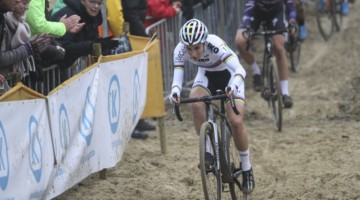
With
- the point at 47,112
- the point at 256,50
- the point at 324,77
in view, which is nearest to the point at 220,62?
the point at 47,112

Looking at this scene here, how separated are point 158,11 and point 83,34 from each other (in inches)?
132

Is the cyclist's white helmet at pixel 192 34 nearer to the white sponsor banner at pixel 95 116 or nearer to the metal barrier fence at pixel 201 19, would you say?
the white sponsor banner at pixel 95 116

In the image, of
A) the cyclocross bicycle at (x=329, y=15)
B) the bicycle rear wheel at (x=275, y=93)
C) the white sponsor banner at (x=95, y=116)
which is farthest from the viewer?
the cyclocross bicycle at (x=329, y=15)

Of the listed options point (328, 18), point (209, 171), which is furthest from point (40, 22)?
point (328, 18)

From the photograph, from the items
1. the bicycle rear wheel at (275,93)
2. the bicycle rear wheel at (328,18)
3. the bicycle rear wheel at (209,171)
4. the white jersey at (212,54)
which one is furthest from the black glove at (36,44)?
the bicycle rear wheel at (328,18)

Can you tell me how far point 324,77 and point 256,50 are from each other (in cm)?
224

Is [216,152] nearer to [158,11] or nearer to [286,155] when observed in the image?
[286,155]

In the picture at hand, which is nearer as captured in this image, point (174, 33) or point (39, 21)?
point (39, 21)

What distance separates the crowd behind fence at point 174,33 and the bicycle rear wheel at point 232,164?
1.81m

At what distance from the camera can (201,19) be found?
15.1 m

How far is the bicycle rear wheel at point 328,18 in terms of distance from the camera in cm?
1862

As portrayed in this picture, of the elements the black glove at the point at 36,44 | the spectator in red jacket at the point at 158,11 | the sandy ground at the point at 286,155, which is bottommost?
the sandy ground at the point at 286,155

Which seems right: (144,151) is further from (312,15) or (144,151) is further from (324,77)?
(312,15)

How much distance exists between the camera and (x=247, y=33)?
12953 millimetres
